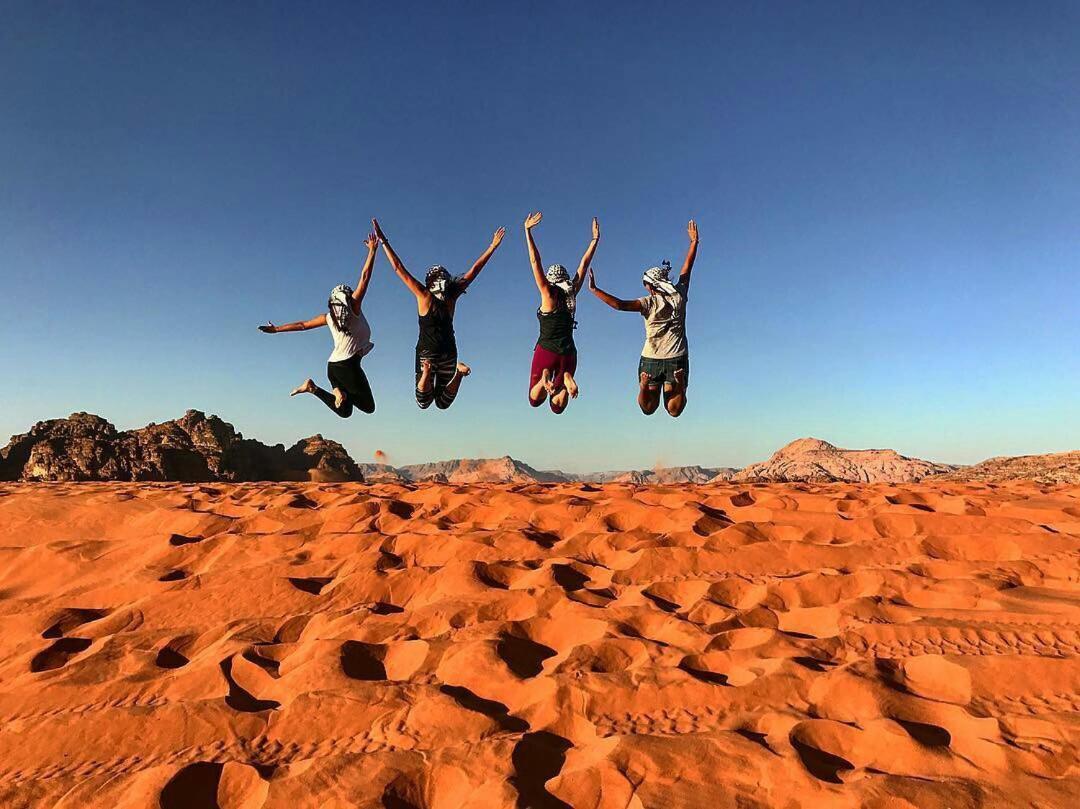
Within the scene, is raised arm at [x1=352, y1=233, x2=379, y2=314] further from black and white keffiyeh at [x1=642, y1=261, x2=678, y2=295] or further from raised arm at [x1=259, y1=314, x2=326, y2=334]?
black and white keffiyeh at [x1=642, y1=261, x2=678, y2=295]

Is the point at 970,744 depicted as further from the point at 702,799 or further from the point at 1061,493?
the point at 1061,493

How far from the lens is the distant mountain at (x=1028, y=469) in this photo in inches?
379

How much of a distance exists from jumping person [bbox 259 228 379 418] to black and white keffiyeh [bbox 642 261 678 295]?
3.27 meters

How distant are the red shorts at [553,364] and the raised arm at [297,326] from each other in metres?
2.55

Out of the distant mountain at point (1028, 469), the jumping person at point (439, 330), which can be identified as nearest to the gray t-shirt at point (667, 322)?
the jumping person at point (439, 330)

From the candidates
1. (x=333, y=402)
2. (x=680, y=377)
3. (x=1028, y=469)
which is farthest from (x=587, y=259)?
(x=1028, y=469)

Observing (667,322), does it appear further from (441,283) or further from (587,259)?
(441,283)

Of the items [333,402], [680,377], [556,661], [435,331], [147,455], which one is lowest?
[556,661]

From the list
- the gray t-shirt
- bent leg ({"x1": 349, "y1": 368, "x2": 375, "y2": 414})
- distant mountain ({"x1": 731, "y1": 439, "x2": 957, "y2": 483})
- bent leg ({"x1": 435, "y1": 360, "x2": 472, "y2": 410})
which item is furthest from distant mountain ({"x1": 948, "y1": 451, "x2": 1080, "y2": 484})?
bent leg ({"x1": 349, "y1": 368, "x2": 375, "y2": 414})

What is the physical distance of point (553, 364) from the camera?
7684 mm

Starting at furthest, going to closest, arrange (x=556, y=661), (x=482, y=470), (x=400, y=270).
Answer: (x=482, y=470) < (x=400, y=270) < (x=556, y=661)

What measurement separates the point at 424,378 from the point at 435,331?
566 millimetres

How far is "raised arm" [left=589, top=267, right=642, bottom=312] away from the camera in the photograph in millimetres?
7336

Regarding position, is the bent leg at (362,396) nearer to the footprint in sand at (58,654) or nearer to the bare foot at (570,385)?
the bare foot at (570,385)
